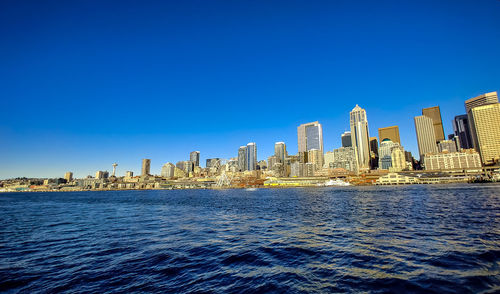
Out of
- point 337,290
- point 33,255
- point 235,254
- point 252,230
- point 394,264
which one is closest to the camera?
point 337,290

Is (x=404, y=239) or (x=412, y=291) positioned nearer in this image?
(x=412, y=291)

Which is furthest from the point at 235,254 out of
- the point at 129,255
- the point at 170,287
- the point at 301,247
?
the point at 129,255

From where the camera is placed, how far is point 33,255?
1769cm

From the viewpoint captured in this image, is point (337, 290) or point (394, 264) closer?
point (337, 290)

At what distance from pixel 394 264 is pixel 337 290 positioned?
210 inches

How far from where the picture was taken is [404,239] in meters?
18.4

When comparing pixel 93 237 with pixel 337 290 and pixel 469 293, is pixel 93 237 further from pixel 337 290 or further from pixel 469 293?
pixel 469 293

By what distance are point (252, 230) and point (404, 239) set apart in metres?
14.2

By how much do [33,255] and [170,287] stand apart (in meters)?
14.9

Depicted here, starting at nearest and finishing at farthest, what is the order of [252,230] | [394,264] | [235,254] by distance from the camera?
[394,264]
[235,254]
[252,230]

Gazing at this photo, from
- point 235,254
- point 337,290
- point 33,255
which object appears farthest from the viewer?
point 33,255

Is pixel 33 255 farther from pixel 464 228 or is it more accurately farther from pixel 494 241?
pixel 464 228

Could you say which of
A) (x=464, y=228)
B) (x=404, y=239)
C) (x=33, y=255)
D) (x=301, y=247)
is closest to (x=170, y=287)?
(x=301, y=247)

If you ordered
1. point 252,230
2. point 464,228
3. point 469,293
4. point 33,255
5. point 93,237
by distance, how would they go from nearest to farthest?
point 469,293 → point 33,255 → point 464,228 → point 93,237 → point 252,230
